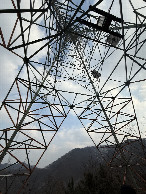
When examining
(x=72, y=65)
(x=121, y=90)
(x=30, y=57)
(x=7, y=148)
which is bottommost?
(x=7, y=148)

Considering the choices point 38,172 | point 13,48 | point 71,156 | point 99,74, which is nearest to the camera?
point 13,48

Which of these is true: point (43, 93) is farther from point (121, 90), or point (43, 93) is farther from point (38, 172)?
point (38, 172)

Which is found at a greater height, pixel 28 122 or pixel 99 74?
pixel 99 74

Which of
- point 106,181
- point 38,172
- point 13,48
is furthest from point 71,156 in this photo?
point 13,48

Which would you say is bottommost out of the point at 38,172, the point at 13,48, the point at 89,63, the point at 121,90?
the point at 38,172

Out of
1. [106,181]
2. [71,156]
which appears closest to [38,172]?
[71,156]

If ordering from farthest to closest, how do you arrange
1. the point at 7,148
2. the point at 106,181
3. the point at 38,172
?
the point at 38,172, the point at 106,181, the point at 7,148

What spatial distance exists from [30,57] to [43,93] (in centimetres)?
187

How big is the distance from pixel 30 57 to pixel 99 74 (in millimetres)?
5752

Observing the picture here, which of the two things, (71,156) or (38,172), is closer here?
(38,172)

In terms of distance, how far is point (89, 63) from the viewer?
988 centimetres

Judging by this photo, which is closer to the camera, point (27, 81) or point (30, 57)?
point (30, 57)

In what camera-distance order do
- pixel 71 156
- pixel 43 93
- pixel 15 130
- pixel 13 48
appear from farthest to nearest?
pixel 71 156 < pixel 43 93 < pixel 15 130 < pixel 13 48

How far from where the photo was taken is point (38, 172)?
215 feet
